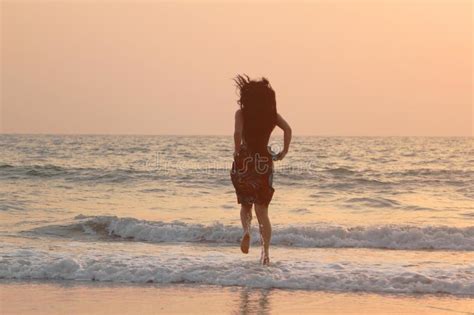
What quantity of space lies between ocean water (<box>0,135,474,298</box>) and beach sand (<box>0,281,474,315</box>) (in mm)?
319

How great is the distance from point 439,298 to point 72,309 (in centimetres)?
337

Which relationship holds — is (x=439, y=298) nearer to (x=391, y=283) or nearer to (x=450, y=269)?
(x=391, y=283)

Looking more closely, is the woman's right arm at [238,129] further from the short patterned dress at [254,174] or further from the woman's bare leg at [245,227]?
the woman's bare leg at [245,227]

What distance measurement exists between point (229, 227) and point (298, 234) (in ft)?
4.24

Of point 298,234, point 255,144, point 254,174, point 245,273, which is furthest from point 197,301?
point 298,234

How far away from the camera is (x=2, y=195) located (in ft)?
57.1

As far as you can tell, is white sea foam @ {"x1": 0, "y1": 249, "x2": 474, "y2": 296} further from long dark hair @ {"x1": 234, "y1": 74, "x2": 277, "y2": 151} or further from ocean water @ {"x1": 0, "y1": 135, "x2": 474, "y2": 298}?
long dark hair @ {"x1": 234, "y1": 74, "x2": 277, "y2": 151}

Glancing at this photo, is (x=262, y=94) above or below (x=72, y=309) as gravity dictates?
above

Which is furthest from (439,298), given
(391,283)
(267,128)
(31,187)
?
(31,187)

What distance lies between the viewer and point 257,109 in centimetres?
768

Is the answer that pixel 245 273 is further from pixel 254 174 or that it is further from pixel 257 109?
pixel 257 109

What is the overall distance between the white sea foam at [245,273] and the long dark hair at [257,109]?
1351mm

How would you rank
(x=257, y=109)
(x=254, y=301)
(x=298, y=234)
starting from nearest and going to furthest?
(x=254, y=301) → (x=257, y=109) → (x=298, y=234)

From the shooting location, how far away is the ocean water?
25.9 ft
